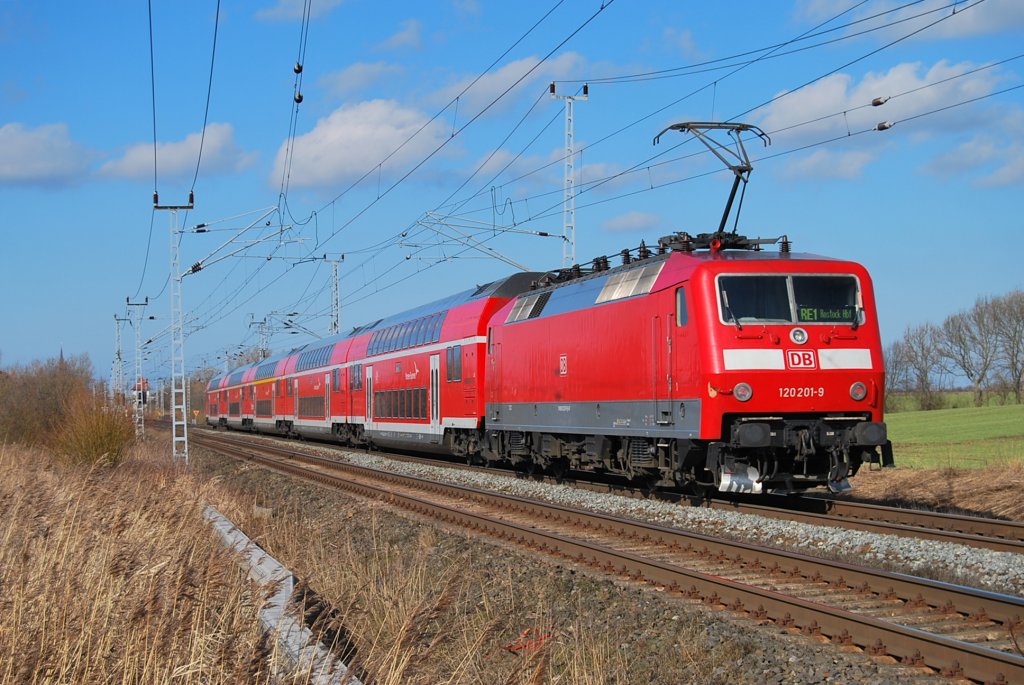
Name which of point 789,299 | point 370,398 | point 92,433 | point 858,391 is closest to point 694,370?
point 789,299

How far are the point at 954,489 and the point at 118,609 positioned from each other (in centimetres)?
1531

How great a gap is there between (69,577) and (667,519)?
959 cm

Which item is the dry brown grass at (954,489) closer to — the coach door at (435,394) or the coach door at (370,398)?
the coach door at (435,394)

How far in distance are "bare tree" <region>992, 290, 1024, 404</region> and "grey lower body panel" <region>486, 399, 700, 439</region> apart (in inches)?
2276

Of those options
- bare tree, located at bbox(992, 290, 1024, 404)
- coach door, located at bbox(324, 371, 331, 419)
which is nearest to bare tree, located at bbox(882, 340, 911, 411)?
bare tree, located at bbox(992, 290, 1024, 404)

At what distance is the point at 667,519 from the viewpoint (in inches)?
575

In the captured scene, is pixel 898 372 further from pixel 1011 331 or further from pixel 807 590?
pixel 807 590

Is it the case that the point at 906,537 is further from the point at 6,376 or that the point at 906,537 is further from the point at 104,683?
the point at 6,376

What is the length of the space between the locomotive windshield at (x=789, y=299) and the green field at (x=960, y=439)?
7136mm

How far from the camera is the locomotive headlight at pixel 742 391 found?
13750 millimetres

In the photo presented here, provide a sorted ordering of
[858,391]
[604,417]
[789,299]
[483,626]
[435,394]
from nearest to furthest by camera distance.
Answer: [483,626] → [858,391] → [789,299] → [604,417] → [435,394]

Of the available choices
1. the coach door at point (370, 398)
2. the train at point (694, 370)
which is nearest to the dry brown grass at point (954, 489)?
the train at point (694, 370)

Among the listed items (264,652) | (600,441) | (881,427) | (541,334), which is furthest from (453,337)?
(264,652)

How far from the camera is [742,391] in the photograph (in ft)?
45.2
